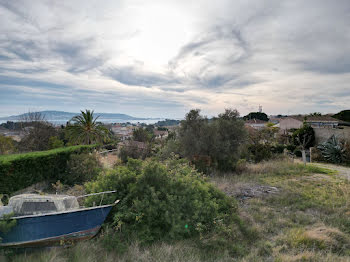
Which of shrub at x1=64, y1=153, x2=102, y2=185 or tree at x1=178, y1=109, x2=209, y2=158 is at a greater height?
tree at x1=178, y1=109, x2=209, y2=158

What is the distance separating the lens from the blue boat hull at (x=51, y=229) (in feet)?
11.5

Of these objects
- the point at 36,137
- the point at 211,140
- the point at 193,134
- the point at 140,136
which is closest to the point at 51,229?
the point at 193,134

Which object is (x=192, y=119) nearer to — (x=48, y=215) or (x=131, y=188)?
(x=131, y=188)

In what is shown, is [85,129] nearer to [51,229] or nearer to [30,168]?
[30,168]

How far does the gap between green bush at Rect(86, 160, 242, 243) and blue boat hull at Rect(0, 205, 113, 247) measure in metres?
→ 0.54

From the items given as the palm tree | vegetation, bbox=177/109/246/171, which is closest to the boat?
vegetation, bbox=177/109/246/171

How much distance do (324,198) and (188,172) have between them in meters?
4.50

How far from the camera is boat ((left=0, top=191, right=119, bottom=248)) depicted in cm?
351

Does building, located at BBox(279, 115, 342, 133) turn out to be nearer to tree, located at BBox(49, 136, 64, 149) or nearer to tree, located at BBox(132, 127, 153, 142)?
tree, located at BBox(132, 127, 153, 142)

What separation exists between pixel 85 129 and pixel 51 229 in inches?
565

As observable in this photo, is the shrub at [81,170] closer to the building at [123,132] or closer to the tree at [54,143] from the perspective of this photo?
the tree at [54,143]

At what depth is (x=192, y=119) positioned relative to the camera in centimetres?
1068

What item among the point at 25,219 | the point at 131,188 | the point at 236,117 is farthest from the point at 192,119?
the point at 25,219

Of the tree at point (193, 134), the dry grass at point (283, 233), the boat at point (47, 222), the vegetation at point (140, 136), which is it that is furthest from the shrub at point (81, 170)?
the vegetation at point (140, 136)
